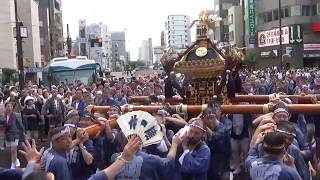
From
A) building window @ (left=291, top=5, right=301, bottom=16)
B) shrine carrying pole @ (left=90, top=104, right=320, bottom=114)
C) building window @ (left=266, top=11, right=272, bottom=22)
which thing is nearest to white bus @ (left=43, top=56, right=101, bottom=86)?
shrine carrying pole @ (left=90, top=104, right=320, bottom=114)

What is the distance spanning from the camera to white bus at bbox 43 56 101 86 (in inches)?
1059

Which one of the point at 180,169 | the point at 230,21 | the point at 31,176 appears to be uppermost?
the point at 230,21

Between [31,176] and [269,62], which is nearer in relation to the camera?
[31,176]

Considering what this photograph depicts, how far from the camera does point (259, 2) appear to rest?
227 feet

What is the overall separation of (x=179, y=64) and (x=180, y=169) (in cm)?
Answer: 504

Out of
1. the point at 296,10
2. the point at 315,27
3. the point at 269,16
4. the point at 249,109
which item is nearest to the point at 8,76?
the point at 296,10

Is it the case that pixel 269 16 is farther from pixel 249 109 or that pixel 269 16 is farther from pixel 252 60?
pixel 249 109

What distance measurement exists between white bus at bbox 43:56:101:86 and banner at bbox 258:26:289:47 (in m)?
38.6

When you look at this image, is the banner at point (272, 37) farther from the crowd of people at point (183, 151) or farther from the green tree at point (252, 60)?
the crowd of people at point (183, 151)

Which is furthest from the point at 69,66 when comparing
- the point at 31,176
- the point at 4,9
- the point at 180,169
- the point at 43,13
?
the point at 43,13

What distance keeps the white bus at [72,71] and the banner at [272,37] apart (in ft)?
127

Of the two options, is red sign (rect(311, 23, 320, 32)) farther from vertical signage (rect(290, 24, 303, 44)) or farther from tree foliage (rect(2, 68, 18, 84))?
tree foliage (rect(2, 68, 18, 84))

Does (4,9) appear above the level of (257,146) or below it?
above

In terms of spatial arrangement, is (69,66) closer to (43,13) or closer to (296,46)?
(296,46)
